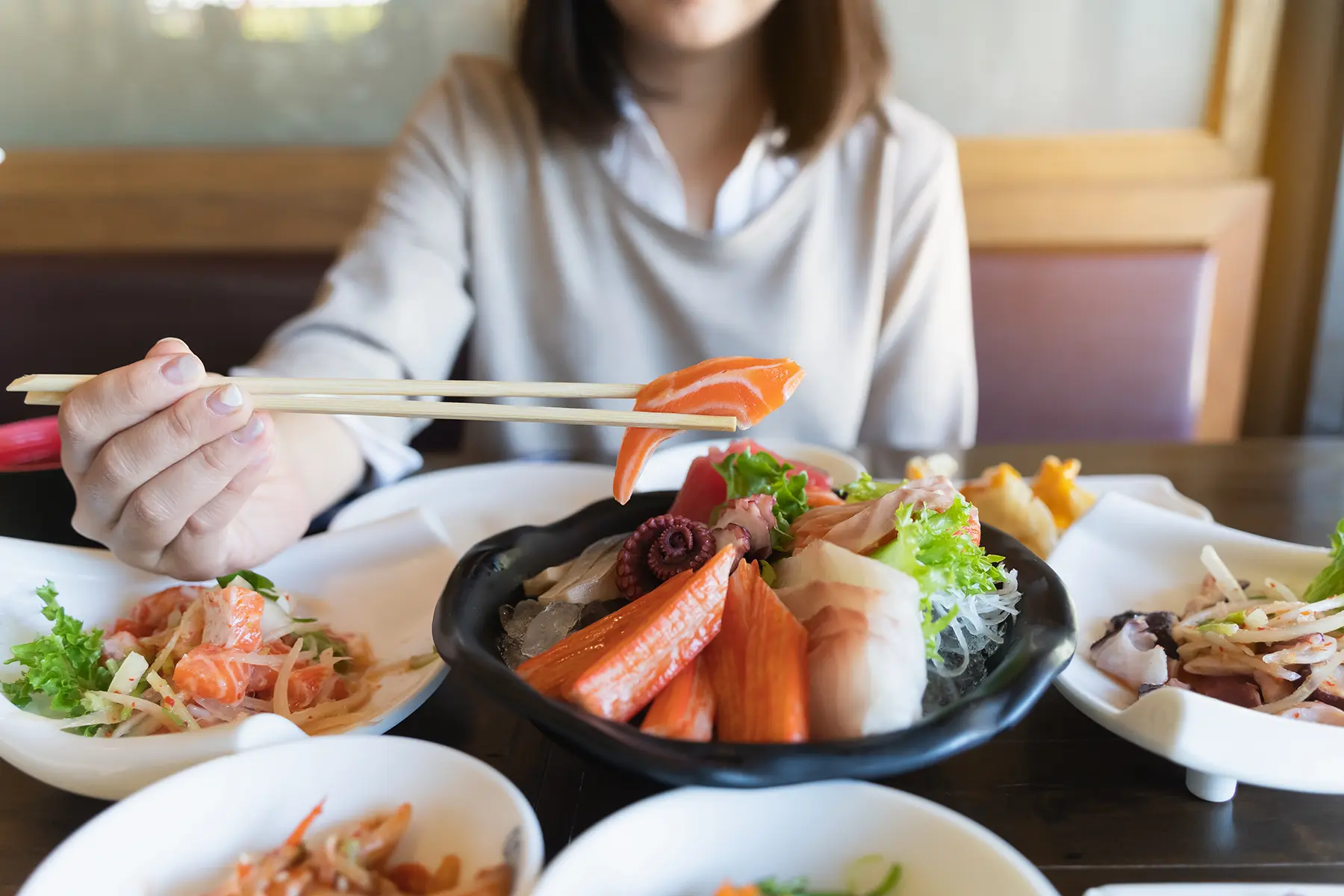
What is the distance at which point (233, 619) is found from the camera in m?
0.93

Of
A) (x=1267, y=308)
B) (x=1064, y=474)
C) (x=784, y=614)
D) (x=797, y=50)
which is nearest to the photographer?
(x=784, y=614)

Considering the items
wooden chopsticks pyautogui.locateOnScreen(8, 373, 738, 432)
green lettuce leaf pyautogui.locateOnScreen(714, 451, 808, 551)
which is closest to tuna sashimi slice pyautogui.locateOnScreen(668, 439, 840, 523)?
green lettuce leaf pyautogui.locateOnScreen(714, 451, 808, 551)

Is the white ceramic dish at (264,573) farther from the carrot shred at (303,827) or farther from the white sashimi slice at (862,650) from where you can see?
the white sashimi slice at (862,650)

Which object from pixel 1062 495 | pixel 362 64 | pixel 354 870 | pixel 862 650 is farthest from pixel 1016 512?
pixel 362 64

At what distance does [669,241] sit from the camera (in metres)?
2.04

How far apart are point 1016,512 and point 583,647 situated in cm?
71

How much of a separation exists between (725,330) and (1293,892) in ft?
5.18

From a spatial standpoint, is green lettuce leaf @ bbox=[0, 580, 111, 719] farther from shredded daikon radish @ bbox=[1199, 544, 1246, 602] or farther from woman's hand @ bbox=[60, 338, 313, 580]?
shredded daikon radish @ bbox=[1199, 544, 1246, 602]

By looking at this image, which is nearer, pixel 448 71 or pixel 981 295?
pixel 448 71

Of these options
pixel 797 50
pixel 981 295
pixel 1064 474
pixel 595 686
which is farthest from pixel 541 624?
pixel 981 295

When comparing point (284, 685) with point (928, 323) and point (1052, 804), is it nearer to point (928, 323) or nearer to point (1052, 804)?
point (1052, 804)

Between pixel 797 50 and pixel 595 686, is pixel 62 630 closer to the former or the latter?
pixel 595 686

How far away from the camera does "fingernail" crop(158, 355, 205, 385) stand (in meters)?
0.90

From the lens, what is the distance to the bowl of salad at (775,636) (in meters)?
0.65
